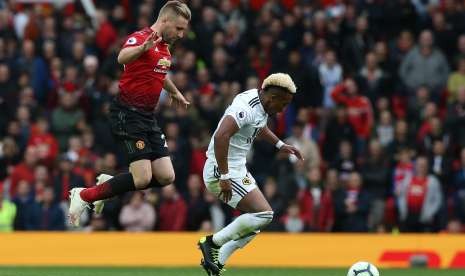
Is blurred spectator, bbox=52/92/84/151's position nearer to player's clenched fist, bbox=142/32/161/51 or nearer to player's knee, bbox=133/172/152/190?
player's knee, bbox=133/172/152/190

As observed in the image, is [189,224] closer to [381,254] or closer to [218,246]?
[381,254]

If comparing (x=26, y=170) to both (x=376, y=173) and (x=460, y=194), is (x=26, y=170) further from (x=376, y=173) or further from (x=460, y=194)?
(x=460, y=194)

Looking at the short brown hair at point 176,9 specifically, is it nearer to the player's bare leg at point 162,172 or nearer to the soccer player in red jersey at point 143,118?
the soccer player in red jersey at point 143,118

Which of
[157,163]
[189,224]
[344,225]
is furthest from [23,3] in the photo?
[157,163]

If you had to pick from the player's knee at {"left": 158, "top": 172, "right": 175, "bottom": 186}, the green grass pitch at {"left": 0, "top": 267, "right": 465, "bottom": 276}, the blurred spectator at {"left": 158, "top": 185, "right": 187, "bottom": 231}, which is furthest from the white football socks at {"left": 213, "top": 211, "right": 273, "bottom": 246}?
the blurred spectator at {"left": 158, "top": 185, "right": 187, "bottom": 231}

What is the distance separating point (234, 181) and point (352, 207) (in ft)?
23.2

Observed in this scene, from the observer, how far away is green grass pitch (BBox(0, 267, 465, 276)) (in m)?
15.6

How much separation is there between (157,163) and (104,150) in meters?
7.64

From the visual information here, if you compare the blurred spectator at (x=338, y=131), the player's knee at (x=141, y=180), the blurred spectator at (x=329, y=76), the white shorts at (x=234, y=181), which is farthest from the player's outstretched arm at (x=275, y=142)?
the blurred spectator at (x=329, y=76)

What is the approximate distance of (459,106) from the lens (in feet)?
67.9

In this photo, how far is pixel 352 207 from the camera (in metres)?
19.6

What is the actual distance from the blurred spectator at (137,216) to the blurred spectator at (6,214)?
1661mm

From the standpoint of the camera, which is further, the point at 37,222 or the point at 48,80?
the point at 48,80

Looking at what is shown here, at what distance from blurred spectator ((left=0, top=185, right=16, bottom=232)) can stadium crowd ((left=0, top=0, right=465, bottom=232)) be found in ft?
0.07
